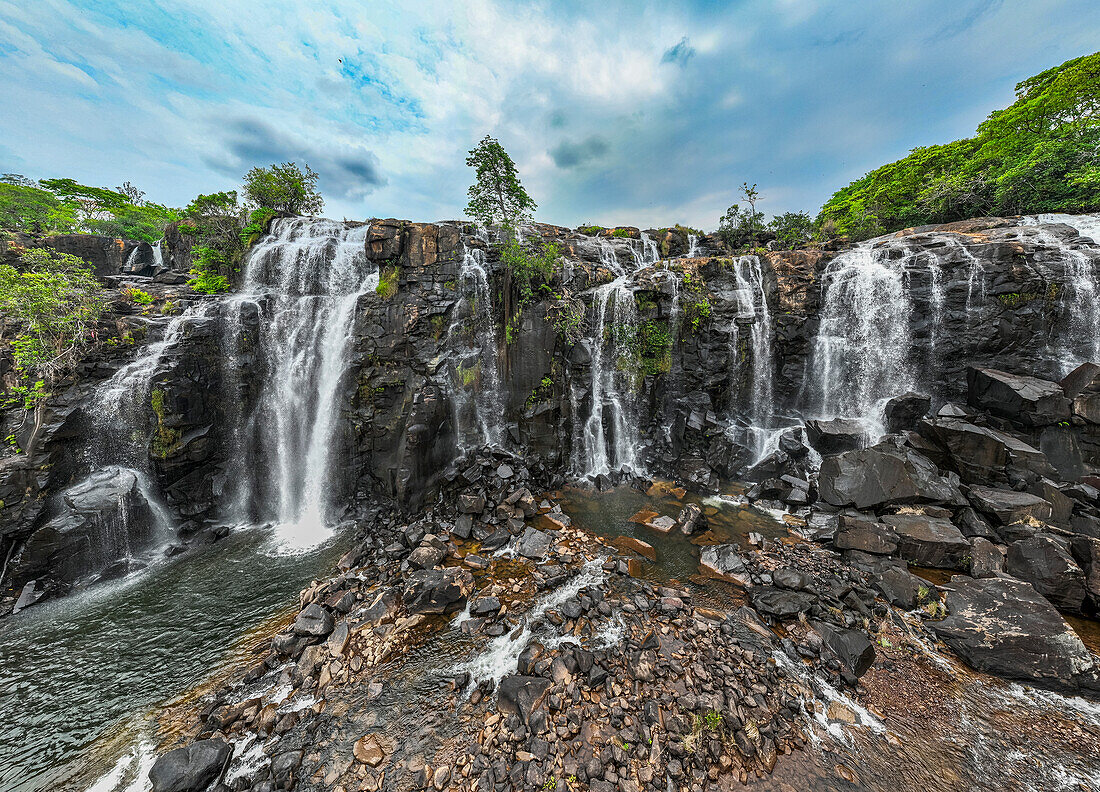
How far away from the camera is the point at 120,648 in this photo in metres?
7.04

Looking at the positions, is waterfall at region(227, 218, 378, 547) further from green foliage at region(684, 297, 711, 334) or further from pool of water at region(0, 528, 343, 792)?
green foliage at region(684, 297, 711, 334)

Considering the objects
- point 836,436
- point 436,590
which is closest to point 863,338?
point 836,436

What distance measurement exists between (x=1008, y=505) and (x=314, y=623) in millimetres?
16480

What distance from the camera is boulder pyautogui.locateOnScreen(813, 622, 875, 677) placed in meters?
5.71

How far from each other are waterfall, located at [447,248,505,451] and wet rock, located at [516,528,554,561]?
14.4 feet

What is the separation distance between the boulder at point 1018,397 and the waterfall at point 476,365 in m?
17.0

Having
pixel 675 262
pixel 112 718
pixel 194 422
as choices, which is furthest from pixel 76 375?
pixel 675 262

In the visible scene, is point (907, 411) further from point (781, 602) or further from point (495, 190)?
→ point (495, 190)

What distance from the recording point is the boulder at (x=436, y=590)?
7379mm

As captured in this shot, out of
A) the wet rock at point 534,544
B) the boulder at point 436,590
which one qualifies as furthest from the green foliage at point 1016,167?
the boulder at point 436,590

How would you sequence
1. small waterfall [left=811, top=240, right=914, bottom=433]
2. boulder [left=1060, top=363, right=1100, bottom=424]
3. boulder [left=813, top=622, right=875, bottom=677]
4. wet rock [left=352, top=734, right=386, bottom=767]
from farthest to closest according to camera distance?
small waterfall [left=811, top=240, right=914, bottom=433] → boulder [left=1060, top=363, right=1100, bottom=424] → boulder [left=813, top=622, right=875, bottom=677] → wet rock [left=352, top=734, right=386, bottom=767]

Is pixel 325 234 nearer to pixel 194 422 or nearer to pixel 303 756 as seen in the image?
pixel 194 422

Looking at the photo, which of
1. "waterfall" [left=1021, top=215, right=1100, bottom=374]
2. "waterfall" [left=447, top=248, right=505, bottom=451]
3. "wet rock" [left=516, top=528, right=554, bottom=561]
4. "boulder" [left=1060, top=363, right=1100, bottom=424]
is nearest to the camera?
"wet rock" [left=516, top=528, right=554, bottom=561]

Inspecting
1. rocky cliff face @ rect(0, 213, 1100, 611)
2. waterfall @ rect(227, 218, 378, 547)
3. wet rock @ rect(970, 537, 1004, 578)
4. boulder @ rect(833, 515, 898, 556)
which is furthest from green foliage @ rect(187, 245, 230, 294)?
wet rock @ rect(970, 537, 1004, 578)
